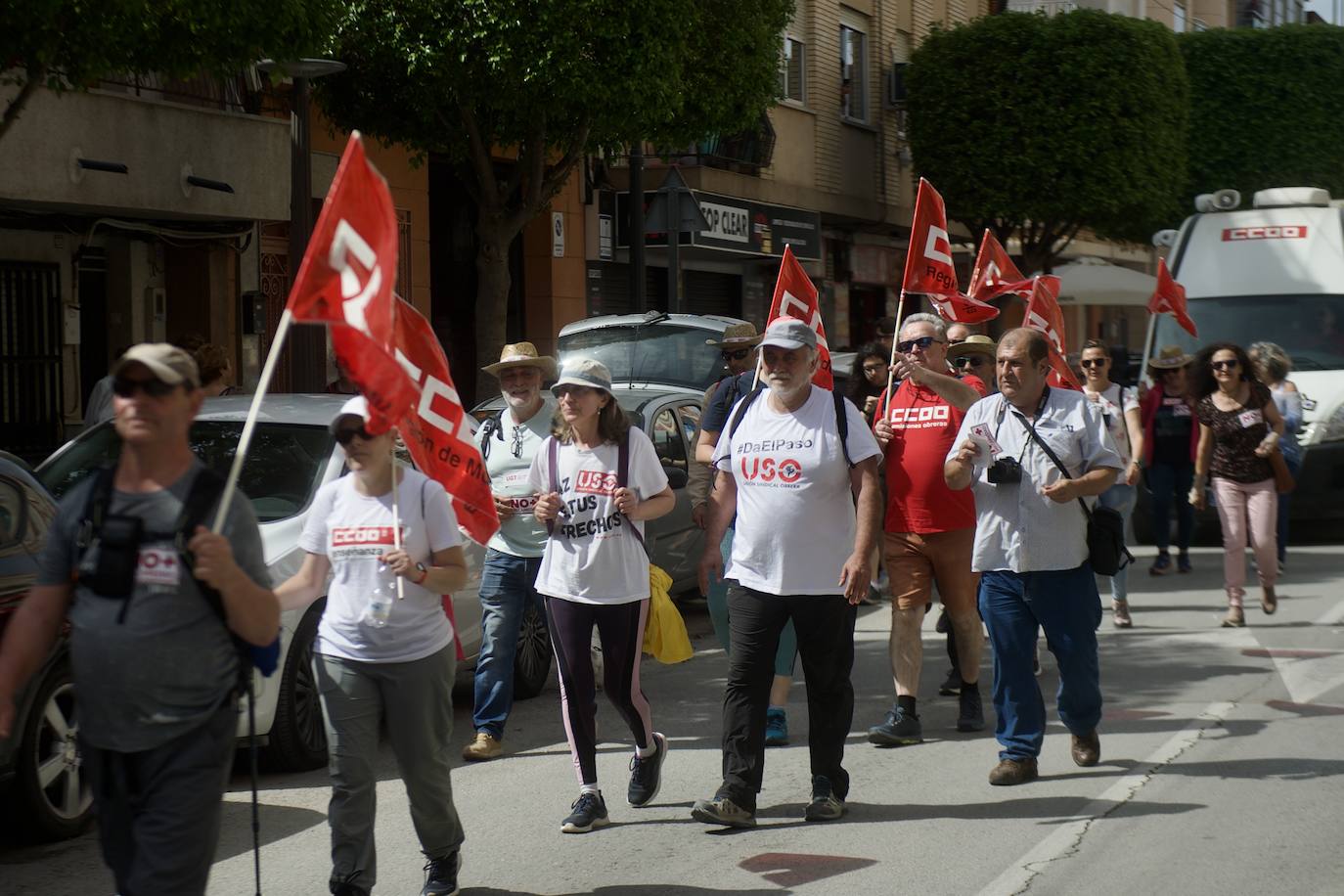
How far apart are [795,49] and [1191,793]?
74.5 feet

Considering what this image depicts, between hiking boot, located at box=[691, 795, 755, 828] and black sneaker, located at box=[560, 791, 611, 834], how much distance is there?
14.7 inches

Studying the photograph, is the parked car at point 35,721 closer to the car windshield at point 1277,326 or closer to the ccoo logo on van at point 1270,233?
the car windshield at point 1277,326

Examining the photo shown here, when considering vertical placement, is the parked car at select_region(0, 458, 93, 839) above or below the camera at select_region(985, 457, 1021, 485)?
below

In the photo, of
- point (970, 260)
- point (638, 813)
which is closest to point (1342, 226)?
point (638, 813)

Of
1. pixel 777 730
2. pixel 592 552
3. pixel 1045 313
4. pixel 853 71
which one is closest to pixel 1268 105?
pixel 853 71

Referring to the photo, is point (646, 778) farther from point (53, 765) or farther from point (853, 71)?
point (853, 71)

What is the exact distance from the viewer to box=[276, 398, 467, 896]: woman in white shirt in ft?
16.5

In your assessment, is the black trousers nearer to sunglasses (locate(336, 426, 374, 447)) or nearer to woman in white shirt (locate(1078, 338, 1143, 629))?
sunglasses (locate(336, 426, 374, 447))

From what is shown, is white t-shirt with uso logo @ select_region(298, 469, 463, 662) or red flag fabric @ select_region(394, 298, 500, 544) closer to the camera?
white t-shirt with uso logo @ select_region(298, 469, 463, 662)

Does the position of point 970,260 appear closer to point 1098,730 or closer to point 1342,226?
point 1342,226

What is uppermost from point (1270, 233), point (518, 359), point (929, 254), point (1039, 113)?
point (1039, 113)

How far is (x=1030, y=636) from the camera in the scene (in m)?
6.95

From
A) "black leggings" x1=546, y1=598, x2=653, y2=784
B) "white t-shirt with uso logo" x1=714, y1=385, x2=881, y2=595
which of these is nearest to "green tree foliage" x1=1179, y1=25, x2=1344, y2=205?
"white t-shirt with uso logo" x1=714, y1=385, x2=881, y2=595

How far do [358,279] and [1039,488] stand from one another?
10.7 feet
